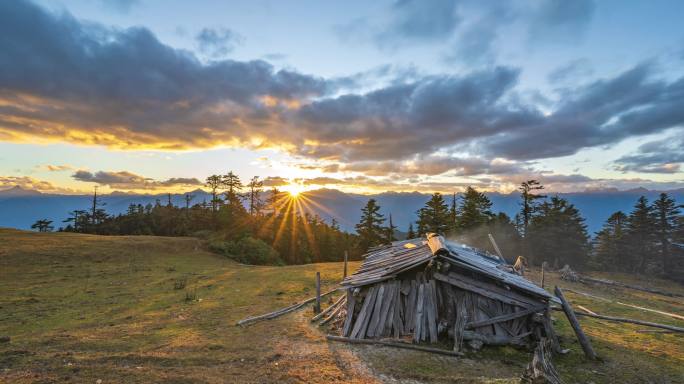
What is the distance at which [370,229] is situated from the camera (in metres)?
61.0

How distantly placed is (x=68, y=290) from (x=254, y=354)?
67.4 feet

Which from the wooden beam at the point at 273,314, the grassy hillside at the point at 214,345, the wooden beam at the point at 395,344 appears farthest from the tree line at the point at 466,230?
the wooden beam at the point at 395,344

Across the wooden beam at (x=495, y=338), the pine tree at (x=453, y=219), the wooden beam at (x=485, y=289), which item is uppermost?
the pine tree at (x=453, y=219)

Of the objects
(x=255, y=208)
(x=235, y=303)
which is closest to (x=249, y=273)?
(x=235, y=303)

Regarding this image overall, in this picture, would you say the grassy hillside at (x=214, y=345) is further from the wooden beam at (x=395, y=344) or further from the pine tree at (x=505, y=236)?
the pine tree at (x=505, y=236)

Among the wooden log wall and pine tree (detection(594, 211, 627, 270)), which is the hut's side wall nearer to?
the wooden log wall

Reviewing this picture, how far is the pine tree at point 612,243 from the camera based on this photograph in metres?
61.7

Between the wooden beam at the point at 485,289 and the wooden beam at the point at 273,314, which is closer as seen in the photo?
the wooden beam at the point at 485,289

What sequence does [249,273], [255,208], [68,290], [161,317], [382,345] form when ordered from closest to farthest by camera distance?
[382,345], [161,317], [68,290], [249,273], [255,208]

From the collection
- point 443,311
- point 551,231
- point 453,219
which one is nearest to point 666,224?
point 551,231

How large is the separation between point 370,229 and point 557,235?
3337 centimetres

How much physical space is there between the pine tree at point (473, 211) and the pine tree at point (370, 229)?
14.1 meters

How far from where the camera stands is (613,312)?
70.1ft

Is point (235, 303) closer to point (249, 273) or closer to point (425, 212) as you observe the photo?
point (249, 273)
